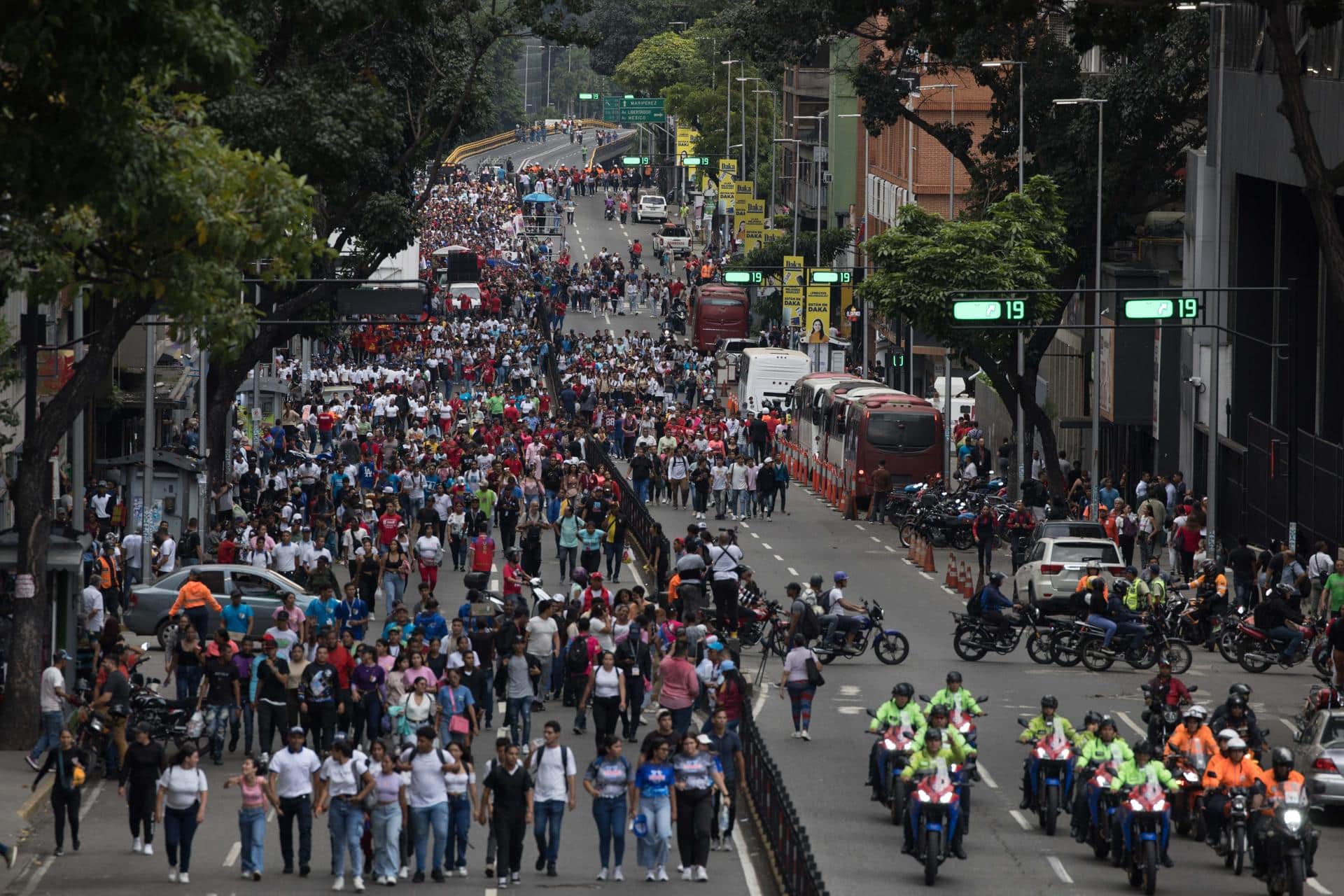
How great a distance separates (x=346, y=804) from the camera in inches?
771

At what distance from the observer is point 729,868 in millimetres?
Answer: 20703

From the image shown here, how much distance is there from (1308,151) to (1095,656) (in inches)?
358

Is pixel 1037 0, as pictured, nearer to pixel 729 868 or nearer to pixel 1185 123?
pixel 729 868

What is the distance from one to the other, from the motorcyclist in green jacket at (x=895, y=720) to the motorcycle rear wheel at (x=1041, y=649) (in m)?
9.87

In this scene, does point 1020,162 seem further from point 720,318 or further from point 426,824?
point 720,318

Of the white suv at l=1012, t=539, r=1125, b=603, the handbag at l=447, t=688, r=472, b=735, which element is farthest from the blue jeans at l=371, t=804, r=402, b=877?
the white suv at l=1012, t=539, r=1125, b=603

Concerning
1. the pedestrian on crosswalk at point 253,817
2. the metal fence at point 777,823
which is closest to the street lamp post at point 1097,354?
the metal fence at point 777,823

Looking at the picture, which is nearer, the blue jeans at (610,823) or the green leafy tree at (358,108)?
the blue jeans at (610,823)

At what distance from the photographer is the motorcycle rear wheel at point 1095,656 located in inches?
1248

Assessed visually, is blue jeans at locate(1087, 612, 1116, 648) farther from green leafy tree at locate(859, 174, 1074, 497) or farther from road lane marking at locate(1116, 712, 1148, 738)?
green leafy tree at locate(859, 174, 1074, 497)

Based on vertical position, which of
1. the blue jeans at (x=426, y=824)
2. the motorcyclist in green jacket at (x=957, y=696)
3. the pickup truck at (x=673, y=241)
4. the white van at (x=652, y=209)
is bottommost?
the blue jeans at (x=426, y=824)

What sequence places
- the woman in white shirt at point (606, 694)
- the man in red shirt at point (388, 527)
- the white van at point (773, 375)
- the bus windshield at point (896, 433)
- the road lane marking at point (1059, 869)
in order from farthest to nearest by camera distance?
the white van at point (773, 375) → the bus windshield at point (896, 433) → the man in red shirt at point (388, 527) → the woman in white shirt at point (606, 694) → the road lane marking at point (1059, 869)

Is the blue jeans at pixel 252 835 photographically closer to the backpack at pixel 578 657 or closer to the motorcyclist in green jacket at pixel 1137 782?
the backpack at pixel 578 657

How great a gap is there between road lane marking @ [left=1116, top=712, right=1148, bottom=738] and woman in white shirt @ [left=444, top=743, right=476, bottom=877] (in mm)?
9145
